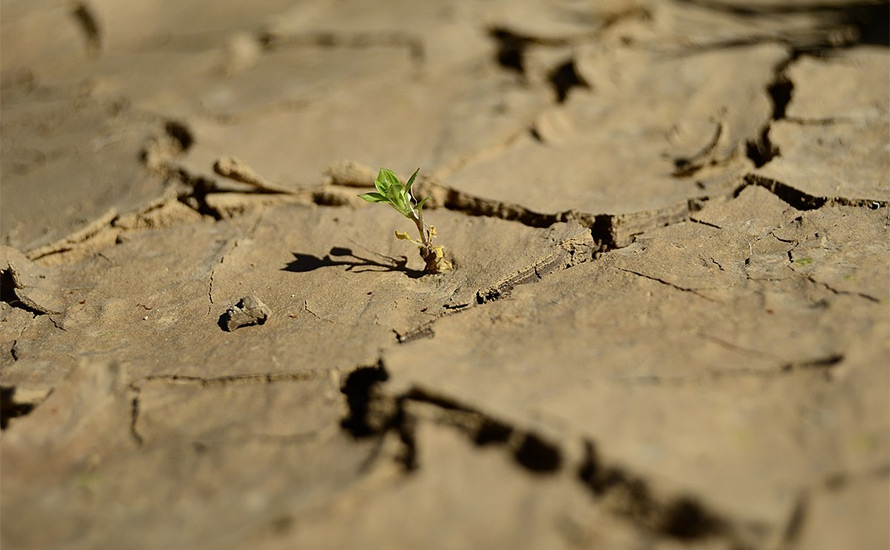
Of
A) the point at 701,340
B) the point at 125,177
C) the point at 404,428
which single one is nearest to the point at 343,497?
the point at 404,428

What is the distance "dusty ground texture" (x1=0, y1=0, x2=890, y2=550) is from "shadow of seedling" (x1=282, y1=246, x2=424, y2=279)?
0.02m

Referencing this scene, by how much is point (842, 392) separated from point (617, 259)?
821mm

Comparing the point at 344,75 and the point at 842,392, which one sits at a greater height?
the point at 344,75

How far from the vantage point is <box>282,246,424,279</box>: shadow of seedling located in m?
2.40

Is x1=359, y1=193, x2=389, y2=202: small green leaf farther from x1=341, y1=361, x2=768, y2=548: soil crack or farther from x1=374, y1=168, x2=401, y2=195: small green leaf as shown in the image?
x1=341, y1=361, x2=768, y2=548: soil crack

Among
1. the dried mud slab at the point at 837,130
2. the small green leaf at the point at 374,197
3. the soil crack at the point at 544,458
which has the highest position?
the dried mud slab at the point at 837,130

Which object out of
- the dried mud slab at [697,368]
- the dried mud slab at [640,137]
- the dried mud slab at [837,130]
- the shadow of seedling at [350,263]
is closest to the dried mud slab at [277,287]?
the shadow of seedling at [350,263]

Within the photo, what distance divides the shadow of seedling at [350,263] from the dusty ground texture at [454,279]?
2 centimetres

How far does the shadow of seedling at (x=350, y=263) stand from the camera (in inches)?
94.4

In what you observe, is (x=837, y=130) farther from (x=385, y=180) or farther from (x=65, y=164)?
(x=65, y=164)

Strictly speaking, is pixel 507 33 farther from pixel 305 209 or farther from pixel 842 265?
pixel 842 265

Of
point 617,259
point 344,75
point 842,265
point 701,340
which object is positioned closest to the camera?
point 701,340

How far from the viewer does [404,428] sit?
5.31ft

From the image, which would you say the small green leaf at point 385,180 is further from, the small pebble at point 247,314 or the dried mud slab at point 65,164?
the dried mud slab at point 65,164
